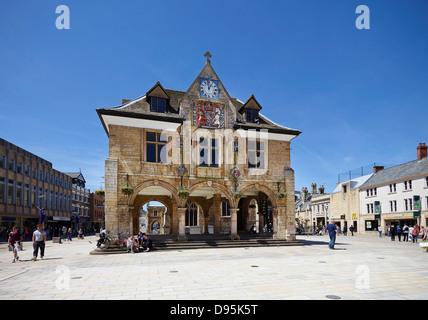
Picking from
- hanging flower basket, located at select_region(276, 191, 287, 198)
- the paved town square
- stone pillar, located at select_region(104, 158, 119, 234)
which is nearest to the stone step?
stone pillar, located at select_region(104, 158, 119, 234)

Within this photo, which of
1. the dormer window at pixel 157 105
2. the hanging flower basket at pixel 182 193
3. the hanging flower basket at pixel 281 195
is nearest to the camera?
the hanging flower basket at pixel 182 193

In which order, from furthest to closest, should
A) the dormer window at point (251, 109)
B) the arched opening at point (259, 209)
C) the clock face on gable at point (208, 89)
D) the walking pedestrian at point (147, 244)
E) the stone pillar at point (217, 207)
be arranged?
the stone pillar at point (217, 207) → the arched opening at point (259, 209) → the dormer window at point (251, 109) → the clock face on gable at point (208, 89) → the walking pedestrian at point (147, 244)

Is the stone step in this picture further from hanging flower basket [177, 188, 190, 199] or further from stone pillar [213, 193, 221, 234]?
stone pillar [213, 193, 221, 234]

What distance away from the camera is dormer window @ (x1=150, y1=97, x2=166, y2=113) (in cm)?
2119

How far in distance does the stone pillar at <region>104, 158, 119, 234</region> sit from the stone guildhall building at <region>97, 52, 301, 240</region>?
0.06 meters

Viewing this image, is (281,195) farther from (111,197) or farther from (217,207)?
(111,197)

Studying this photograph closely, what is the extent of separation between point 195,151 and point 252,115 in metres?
5.65

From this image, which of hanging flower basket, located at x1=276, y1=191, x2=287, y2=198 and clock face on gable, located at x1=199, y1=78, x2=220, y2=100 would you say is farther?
hanging flower basket, located at x1=276, y1=191, x2=287, y2=198

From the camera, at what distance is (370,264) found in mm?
12555

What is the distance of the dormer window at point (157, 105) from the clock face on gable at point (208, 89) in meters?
2.86

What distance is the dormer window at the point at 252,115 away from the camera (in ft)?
77.9


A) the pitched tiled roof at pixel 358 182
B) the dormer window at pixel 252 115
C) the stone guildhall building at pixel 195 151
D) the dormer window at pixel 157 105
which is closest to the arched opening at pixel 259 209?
the stone guildhall building at pixel 195 151

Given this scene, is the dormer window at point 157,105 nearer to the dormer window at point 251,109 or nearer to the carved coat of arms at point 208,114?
the carved coat of arms at point 208,114

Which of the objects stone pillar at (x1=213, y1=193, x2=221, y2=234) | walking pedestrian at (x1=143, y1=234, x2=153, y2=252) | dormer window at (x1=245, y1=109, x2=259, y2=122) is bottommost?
walking pedestrian at (x1=143, y1=234, x2=153, y2=252)
